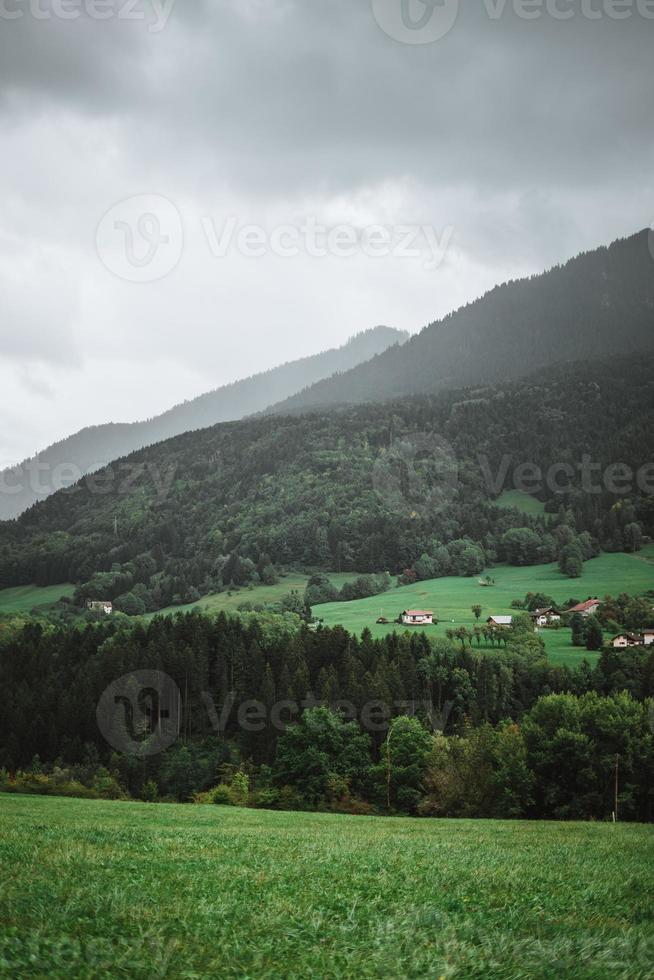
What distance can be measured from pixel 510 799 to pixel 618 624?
9915cm

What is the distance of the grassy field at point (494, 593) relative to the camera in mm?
148625

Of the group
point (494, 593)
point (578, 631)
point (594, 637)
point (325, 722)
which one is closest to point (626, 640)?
point (594, 637)

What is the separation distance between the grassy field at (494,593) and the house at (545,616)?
5054mm

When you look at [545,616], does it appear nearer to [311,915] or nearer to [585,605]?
[585,605]

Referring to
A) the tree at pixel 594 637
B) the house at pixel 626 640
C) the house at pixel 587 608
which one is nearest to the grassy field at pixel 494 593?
the tree at pixel 594 637

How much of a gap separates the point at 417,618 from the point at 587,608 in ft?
128

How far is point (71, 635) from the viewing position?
390 feet

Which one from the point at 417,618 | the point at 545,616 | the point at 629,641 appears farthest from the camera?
the point at 417,618

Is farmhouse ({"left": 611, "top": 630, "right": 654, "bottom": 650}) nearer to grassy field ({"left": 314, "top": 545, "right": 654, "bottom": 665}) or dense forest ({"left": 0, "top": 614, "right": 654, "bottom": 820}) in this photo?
grassy field ({"left": 314, "top": 545, "right": 654, "bottom": 665})

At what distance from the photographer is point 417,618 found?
14988 centimetres

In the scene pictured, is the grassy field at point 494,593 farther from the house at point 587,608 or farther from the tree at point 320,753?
the tree at point 320,753

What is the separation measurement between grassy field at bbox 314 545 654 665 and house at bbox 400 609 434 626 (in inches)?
110

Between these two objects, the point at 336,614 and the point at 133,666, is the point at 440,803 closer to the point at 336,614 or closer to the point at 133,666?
the point at 133,666

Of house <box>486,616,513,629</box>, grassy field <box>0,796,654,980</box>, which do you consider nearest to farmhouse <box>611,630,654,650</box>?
house <box>486,616,513,629</box>
